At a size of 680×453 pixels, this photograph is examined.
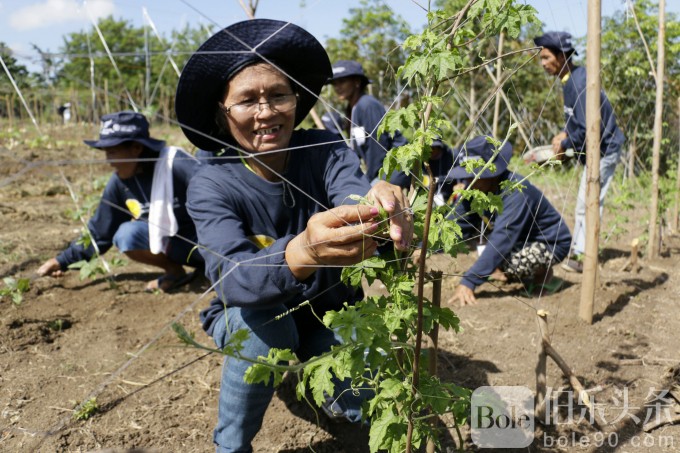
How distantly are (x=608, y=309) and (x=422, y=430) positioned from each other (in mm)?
2049

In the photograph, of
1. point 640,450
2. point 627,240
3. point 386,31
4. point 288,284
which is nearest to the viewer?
point 288,284

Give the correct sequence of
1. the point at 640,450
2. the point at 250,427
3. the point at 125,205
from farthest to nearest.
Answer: the point at 125,205 → the point at 640,450 → the point at 250,427

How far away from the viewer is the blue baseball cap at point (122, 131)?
311cm

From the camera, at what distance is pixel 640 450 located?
1.85 meters

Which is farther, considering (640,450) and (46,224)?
(46,224)

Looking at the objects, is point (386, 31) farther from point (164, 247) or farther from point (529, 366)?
point (529, 366)

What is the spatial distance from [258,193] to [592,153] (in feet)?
5.15

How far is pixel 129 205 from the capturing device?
342cm

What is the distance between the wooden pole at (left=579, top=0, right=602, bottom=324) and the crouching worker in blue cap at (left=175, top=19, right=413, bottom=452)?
49.6 inches

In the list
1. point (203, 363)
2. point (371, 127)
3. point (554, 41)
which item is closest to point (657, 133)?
point (554, 41)

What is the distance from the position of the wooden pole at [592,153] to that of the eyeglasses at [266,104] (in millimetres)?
1494

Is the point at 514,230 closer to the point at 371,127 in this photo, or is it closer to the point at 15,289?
the point at 371,127

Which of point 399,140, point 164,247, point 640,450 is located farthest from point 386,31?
point 640,450

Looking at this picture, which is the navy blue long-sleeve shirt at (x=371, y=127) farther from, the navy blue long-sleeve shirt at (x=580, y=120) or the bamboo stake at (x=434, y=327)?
the bamboo stake at (x=434, y=327)
